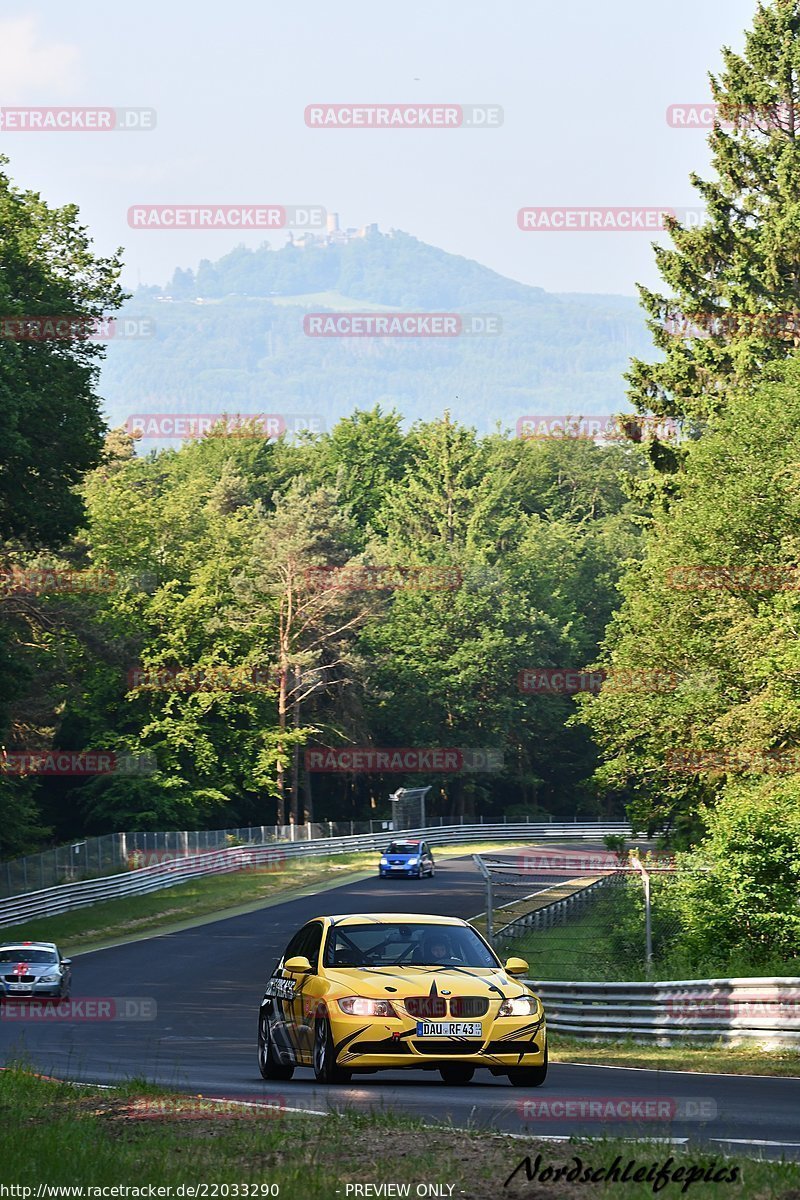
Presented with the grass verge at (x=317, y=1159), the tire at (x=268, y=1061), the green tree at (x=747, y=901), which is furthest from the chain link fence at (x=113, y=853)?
Result: the grass verge at (x=317, y=1159)

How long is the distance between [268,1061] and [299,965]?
5.67 ft

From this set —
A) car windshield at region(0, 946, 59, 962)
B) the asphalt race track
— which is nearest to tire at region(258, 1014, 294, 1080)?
the asphalt race track

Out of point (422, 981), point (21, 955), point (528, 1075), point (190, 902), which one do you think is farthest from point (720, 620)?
point (422, 981)

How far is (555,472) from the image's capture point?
148 m

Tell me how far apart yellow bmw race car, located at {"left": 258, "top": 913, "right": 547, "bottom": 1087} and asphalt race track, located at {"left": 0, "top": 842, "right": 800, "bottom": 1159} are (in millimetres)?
280

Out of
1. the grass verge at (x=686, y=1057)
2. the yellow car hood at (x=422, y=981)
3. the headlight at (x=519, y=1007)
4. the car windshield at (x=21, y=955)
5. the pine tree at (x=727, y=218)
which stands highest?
the pine tree at (x=727, y=218)

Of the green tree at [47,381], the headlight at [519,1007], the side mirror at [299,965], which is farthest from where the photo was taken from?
the green tree at [47,381]

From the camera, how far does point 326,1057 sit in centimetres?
1408

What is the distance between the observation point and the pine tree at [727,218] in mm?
54562

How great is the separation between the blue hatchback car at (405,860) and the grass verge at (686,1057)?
1769 inches

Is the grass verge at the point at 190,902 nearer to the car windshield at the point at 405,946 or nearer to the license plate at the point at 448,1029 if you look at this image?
the car windshield at the point at 405,946

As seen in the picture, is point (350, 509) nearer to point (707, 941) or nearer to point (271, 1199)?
point (707, 941)

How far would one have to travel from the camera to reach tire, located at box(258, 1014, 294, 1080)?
624 inches

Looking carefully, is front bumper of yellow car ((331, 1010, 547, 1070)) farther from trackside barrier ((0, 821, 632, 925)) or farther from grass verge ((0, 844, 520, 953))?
trackside barrier ((0, 821, 632, 925))
